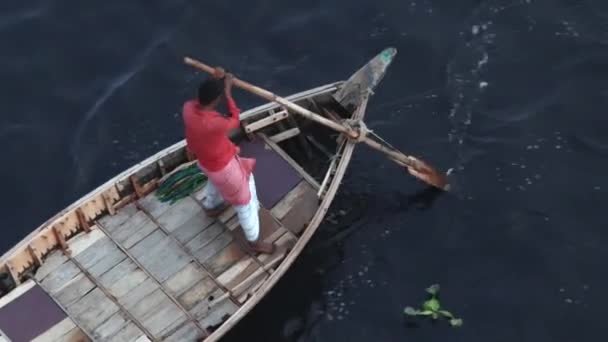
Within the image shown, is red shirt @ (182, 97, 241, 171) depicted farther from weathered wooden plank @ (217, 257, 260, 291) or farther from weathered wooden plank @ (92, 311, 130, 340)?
weathered wooden plank @ (92, 311, 130, 340)

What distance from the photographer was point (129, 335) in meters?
14.5

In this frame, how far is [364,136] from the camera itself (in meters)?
16.1

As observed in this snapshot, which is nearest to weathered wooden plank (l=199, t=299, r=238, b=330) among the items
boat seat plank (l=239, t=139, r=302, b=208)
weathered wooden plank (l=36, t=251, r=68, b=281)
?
boat seat plank (l=239, t=139, r=302, b=208)

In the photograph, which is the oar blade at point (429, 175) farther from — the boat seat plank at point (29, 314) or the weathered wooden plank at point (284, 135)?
the boat seat plank at point (29, 314)

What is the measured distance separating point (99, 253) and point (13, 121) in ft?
14.8

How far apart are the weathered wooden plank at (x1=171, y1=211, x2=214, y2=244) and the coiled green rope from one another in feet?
1.49

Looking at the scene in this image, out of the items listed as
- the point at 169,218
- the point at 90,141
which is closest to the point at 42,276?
the point at 169,218

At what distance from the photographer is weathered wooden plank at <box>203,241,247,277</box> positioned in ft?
50.3

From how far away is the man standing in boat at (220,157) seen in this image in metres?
Answer: 13.5

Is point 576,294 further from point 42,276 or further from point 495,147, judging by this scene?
point 42,276

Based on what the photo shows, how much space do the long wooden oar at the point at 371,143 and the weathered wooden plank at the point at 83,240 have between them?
9.84ft

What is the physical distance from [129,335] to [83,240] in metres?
1.82

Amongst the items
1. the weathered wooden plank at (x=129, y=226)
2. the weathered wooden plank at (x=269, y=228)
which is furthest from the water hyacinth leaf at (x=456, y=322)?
the weathered wooden plank at (x=129, y=226)

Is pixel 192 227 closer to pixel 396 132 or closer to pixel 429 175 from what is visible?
pixel 429 175
